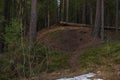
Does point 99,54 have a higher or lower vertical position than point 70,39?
lower

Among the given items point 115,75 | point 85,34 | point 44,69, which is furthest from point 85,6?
point 115,75

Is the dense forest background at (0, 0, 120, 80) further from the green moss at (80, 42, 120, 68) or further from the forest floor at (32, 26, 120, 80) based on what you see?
the forest floor at (32, 26, 120, 80)

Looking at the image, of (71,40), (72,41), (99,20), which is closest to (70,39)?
(71,40)

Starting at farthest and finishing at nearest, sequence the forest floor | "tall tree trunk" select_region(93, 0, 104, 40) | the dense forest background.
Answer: "tall tree trunk" select_region(93, 0, 104, 40) → the forest floor → the dense forest background

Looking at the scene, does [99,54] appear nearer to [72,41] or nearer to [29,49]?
[72,41]

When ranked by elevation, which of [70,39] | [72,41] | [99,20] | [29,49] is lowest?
[72,41]

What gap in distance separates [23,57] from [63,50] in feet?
29.0

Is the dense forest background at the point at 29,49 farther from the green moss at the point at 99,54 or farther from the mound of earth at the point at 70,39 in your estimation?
the mound of earth at the point at 70,39

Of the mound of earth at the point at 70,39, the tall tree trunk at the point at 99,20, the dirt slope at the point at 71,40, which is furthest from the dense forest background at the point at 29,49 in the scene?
the mound of earth at the point at 70,39

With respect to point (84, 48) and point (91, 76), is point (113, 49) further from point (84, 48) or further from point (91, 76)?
point (91, 76)

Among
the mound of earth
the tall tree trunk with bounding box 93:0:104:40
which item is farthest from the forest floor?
the tall tree trunk with bounding box 93:0:104:40

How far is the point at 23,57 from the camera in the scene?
12.1 m

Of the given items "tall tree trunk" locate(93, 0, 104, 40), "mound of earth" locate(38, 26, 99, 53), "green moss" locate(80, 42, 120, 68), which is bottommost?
"green moss" locate(80, 42, 120, 68)

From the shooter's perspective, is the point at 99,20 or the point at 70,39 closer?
the point at 99,20
